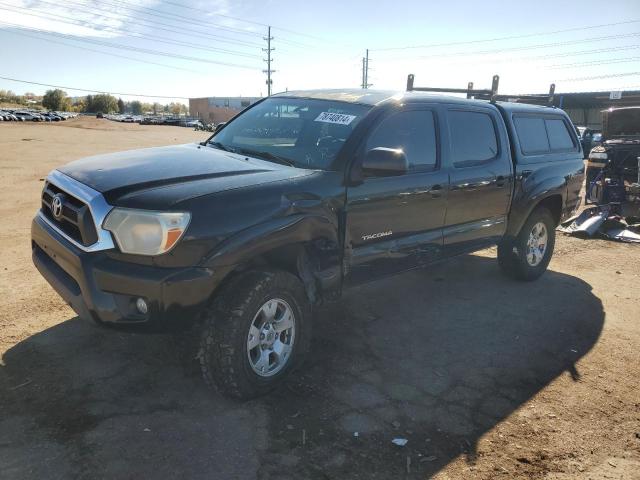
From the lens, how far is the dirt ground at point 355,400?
271 cm

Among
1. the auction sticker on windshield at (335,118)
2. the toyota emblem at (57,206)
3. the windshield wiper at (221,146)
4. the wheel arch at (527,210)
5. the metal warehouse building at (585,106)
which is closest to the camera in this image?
the toyota emblem at (57,206)

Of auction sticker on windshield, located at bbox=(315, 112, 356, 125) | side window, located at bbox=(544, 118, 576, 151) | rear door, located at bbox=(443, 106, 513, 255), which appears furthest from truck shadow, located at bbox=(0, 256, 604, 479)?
side window, located at bbox=(544, 118, 576, 151)

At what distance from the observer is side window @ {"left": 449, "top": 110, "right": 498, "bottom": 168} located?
4547 millimetres

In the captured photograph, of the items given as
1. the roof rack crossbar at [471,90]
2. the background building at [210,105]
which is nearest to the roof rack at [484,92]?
the roof rack crossbar at [471,90]

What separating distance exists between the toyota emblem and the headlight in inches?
24.7

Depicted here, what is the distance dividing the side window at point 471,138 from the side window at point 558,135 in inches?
51.1

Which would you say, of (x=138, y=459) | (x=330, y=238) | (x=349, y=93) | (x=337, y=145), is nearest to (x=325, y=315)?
(x=330, y=238)

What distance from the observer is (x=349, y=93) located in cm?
435

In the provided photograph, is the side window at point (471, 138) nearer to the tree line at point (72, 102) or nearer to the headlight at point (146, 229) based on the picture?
the headlight at point (146, 229)

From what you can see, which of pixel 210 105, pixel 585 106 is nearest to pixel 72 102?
pixel 210 105

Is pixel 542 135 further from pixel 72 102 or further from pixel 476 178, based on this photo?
pixel 72 102

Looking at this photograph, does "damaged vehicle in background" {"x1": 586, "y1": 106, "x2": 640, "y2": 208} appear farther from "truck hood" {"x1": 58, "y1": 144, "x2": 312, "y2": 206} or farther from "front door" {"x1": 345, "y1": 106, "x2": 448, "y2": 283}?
"truck hood" {"x1": 58, "y1": 144, "x2": 312, "y2": 206}

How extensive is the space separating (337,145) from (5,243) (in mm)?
4453

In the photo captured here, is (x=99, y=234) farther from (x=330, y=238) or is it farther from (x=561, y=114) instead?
(x=561, y=114)
